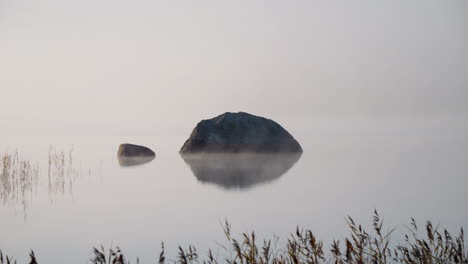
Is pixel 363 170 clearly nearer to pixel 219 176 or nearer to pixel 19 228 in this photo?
pixel 219 176

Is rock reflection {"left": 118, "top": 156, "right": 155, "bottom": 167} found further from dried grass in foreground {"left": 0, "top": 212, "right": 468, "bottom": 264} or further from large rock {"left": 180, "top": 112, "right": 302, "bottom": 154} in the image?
dried grass in foreground {"left": 0, "top": 212, "right": 468, "bottom": 264}

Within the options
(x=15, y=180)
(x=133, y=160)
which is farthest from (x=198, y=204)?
(x=133, y=160)

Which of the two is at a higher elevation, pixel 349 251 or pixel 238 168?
pixel 238 168

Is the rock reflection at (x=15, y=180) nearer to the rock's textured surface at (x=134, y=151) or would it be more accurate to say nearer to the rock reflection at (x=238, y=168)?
the rock reflection at (x=238, y=168)

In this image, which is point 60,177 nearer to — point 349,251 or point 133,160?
point 133,160

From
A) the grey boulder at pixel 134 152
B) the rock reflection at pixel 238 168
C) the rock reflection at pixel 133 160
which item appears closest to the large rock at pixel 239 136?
the rock reflection at pixel 238 168

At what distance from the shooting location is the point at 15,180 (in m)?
16.0

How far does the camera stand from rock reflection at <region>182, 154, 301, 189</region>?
19.2 meters

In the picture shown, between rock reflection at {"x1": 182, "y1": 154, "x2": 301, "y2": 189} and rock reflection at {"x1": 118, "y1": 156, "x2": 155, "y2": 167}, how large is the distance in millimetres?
2025

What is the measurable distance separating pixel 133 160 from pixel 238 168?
25.8ft

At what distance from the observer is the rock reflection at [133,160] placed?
87.2 feet

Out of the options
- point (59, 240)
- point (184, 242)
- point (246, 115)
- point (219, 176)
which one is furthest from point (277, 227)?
point (246, 115)

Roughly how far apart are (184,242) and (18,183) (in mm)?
8430

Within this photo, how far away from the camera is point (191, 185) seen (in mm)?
18266
